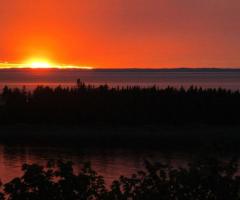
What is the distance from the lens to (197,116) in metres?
39.3

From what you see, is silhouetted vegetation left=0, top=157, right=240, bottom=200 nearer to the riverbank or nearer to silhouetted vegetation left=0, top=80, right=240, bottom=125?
the riverbank

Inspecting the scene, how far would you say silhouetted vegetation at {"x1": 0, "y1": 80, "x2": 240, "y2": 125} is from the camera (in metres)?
39.1

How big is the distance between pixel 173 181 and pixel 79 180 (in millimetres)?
1063

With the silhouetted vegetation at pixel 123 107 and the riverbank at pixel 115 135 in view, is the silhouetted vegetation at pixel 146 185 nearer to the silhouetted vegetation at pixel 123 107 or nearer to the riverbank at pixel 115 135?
the riverbank at pixel 115 135

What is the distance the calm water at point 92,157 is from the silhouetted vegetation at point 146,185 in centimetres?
1351

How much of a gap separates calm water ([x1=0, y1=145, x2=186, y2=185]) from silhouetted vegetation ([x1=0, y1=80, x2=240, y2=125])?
7.67 metres

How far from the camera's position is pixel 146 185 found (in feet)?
26.3

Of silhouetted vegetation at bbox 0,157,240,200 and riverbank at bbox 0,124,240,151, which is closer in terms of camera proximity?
silhouetted vegetation at bbox 0,157,240,200

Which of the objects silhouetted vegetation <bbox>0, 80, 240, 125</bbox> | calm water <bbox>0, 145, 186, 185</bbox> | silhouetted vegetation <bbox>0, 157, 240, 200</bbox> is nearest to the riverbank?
silhouetted vegetation <bbox>0, 80, 240, 125</bbox>

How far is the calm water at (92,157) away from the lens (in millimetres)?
23812

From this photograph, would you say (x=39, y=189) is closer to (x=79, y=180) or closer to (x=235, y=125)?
(x=79, y=180)

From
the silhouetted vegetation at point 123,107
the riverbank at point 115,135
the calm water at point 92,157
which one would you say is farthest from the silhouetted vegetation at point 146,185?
the silhouetted vegetation at point 123,107

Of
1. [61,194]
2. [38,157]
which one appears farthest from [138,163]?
[61,194]

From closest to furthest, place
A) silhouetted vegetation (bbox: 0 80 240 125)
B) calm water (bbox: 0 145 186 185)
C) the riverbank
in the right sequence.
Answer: calm water (bbox: 0 145 186 185)
the riverbank
silhouetted vegetation (bbox: 0 80 240 125)
